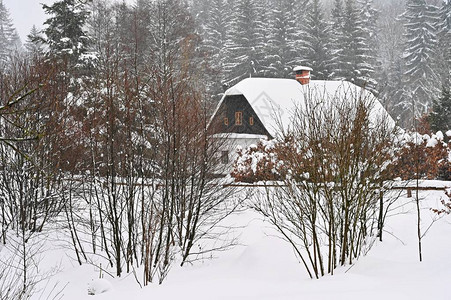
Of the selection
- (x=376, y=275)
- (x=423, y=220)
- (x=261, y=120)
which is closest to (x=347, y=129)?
(x=376, y=275)

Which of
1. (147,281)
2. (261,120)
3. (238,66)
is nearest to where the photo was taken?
(147,281)

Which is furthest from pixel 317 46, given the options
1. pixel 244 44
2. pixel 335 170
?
pixel 335 170

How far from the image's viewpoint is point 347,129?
23.7ft

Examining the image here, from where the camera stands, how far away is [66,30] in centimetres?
1997

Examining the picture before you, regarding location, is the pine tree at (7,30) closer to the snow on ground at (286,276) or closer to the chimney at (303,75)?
the chimney at (303,75)

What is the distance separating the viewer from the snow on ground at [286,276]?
237 inches

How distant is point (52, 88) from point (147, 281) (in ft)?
21.9

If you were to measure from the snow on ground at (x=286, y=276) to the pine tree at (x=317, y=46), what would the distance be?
28.3 m

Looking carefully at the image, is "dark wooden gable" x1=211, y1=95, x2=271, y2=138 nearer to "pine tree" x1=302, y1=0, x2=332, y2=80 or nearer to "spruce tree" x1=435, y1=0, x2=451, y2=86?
"pine tree" x1=302, y1=0, x2=332, y2=80

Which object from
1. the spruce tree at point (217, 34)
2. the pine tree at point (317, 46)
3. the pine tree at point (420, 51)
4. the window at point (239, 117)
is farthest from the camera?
the pine tree at point (420, 51)

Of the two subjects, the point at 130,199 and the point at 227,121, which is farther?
the point at 227,121

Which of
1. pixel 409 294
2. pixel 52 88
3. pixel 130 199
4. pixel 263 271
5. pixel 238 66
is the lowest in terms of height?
pixel 263 271

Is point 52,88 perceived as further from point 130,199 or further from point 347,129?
point 347,129

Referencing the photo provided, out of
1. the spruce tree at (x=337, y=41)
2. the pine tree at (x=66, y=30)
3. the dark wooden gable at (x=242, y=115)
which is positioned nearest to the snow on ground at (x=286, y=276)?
the pine tree at (x=66, y=30)
